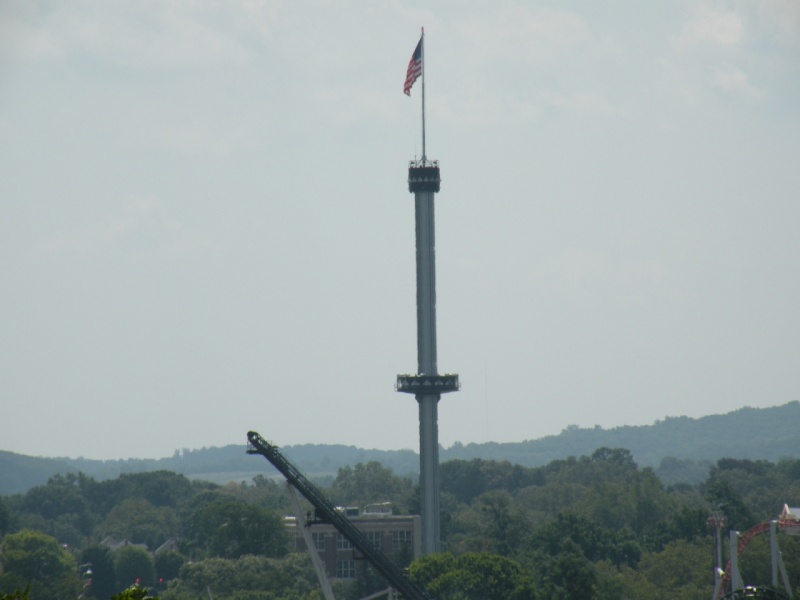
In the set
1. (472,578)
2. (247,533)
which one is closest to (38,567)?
(247,533)

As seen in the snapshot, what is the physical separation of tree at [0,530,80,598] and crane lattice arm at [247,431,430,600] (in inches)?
2363

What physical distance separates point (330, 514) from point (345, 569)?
71.6 metres

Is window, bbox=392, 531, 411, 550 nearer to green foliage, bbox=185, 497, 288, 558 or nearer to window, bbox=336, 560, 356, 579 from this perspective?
window, bbox=336, 560, 356, 579

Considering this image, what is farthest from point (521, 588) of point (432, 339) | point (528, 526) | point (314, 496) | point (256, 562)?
point (528, 526)

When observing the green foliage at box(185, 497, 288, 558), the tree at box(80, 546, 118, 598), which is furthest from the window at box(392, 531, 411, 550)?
the tree at box(80, 546, 118, 598)

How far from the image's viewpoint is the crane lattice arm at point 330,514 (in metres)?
104

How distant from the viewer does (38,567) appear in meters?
170

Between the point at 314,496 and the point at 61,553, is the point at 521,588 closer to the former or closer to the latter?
the point at 314,496

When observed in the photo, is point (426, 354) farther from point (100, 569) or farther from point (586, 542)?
point (100, 569)

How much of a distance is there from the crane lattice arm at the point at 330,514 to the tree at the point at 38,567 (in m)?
60.0

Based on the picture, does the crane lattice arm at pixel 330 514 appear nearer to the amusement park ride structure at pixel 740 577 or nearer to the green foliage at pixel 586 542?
the amusement park ride structure at pixel 740 577

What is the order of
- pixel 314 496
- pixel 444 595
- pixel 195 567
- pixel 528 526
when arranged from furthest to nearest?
pixel 528 526
pixel 195 567
pixel 444 595
pixel 314 496

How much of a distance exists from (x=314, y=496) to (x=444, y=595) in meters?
17.7

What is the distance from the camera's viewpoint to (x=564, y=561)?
122750 mm
